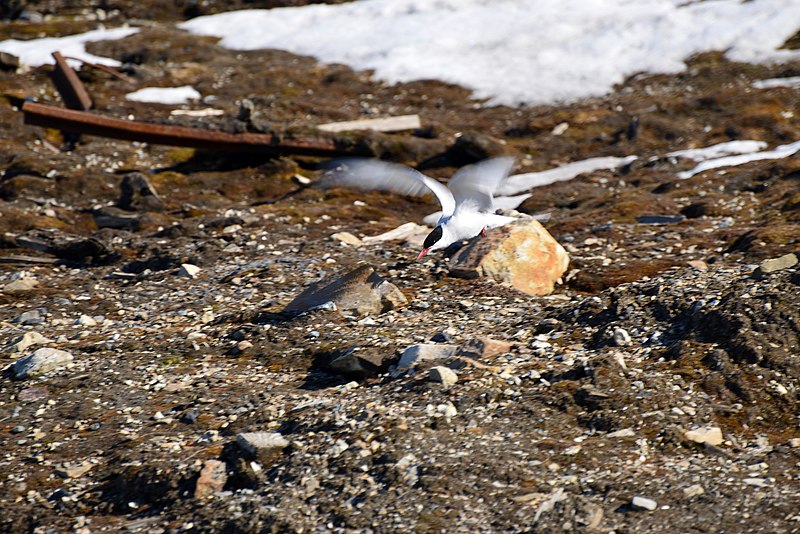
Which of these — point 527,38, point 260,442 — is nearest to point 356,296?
point 260,442

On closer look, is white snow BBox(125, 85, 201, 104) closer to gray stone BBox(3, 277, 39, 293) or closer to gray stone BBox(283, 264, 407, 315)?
gray stone BBox(3, 277, 39, 293)

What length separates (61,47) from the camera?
104 feet

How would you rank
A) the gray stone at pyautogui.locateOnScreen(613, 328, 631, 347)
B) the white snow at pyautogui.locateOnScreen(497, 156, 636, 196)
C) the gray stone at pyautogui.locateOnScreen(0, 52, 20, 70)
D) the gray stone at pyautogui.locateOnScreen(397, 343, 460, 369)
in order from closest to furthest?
the gray stone at pyautogui.locateOnScreen(397, 343, 460, 369) < the gray stone at pyautogui.locateOnScreen(613, 328, 631, 347) < the white snow at pyautogui.locateOnScreen(497, 156, 636, 196) < the gray stone at pyautogui.locateOnScreen(0, 52, 20, 70)

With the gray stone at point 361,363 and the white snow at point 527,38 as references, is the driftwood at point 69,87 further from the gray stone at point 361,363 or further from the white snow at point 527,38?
the gray stone at point 361,363

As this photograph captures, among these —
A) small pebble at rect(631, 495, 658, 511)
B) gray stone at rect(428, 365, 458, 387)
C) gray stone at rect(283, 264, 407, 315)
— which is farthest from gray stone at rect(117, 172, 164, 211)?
small pebble at rect(631, 495, 658, 511)

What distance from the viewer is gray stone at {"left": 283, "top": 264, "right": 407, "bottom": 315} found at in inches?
417

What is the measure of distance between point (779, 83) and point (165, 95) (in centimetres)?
1905

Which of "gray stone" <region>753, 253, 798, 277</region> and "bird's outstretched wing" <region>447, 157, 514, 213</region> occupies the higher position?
"bird's outstretched wing" <region>447, 157, 514, 213</region>

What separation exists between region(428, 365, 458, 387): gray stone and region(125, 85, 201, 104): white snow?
788 inches

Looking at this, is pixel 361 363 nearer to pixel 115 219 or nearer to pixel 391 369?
pixel 391 369

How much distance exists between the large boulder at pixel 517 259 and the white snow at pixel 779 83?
49.0ft

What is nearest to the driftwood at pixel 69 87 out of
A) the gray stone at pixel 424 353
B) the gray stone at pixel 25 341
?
the gray stone at pixel 25 341

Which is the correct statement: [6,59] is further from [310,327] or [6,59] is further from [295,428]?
[295,428]

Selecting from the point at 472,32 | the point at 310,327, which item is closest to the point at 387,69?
the point at 472,32
